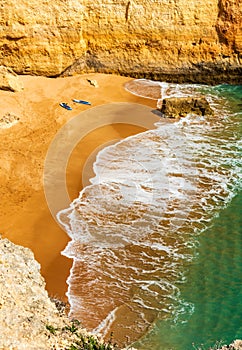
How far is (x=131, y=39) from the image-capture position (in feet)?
72.3

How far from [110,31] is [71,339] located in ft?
60.4

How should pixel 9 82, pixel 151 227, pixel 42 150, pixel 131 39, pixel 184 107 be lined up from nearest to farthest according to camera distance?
pixel 151 227 < pixel 42 150 < pixel 9 82 < pixel 184 107 < pixel 131 39

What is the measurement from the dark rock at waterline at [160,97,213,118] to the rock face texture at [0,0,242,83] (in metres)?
3.60

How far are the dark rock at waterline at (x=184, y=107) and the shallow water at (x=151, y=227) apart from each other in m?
0.75

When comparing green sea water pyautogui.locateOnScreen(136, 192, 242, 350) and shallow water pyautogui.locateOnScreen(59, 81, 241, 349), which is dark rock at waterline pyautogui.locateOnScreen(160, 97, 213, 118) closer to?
shallow water pyautogui.locateOnScreen(59, 81, 241, 349)

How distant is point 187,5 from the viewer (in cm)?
2183

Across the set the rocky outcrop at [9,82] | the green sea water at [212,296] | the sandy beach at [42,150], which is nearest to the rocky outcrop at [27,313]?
the green sea water at [212,296]

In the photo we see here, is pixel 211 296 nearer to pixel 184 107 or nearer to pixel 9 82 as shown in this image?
pixel 184 107

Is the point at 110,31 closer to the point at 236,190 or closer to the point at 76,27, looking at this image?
the point at 76,27

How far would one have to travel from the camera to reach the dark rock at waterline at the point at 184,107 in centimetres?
1939

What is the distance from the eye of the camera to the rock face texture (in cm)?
2030

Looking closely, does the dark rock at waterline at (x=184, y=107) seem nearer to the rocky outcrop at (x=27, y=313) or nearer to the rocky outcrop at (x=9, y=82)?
the rocky outcrop at (x=9, y=82)

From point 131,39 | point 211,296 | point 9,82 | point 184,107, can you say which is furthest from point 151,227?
point 131,39

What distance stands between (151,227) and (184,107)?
8268 mm
